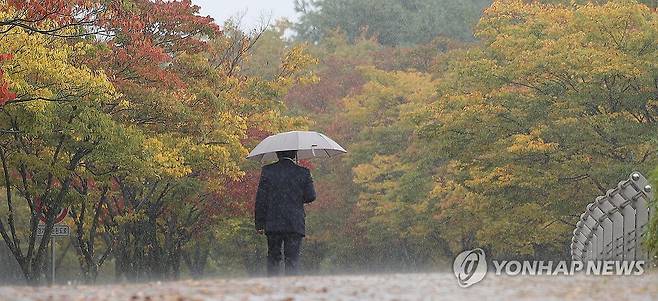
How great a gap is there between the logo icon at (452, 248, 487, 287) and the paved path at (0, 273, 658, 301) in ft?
0.30

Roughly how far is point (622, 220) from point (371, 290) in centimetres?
491

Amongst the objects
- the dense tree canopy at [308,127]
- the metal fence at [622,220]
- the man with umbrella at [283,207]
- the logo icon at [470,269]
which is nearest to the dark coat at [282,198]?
the man with umbrella at [283,207]

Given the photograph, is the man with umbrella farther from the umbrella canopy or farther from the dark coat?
the umbrella canopy

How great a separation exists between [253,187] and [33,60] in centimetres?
1635

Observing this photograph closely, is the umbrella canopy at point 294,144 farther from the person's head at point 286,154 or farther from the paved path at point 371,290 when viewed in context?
the paved path at point 371,290

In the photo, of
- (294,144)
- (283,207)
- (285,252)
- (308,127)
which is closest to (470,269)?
(283,207)

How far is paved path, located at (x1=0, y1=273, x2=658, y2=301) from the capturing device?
358 inches

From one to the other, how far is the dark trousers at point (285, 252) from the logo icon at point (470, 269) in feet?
8.42

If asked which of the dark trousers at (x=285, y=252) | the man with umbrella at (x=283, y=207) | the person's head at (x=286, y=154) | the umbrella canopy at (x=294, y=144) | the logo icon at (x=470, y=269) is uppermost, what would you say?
the umbrella canopy at (x=294, y=144)

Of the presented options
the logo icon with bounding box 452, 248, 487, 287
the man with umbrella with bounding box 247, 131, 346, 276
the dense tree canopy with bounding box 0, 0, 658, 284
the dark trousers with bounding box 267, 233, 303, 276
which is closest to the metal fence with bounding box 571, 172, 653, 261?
the dense tree canopy with bounding box 0, 0, 658, 284

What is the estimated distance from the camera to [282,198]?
13633 millimetres

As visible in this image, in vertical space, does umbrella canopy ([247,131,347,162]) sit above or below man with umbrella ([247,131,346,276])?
above

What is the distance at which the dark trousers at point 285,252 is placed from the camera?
13.7 meters

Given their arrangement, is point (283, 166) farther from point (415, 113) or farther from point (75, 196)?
point (415, 113)
